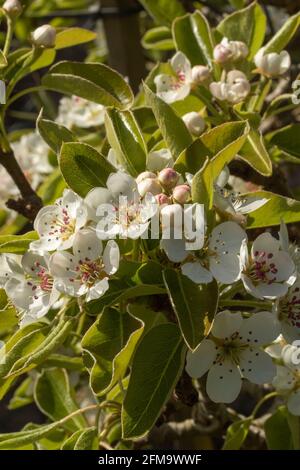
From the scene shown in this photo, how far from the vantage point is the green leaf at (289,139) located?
5.42ft

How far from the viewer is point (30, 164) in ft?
7.23

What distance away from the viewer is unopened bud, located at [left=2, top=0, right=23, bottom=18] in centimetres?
151

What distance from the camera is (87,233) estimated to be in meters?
1.20

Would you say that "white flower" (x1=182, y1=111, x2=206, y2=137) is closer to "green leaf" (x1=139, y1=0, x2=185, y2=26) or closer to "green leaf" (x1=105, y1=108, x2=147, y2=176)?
"green leaf" (x1=105, y1=108, x2=147, y2=176)

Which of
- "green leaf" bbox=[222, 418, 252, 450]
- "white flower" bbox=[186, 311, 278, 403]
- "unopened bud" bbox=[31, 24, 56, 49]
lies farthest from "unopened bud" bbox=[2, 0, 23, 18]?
"green leaf" bbox=[222, 418, 252, 450]

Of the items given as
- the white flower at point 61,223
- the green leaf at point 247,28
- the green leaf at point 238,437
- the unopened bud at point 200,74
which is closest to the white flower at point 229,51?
the unopened bud at point 200,74

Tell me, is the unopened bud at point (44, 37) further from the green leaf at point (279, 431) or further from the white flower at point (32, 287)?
the green leaf at point (279, 431)

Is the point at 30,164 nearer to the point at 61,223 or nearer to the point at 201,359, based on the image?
the point at 61,223

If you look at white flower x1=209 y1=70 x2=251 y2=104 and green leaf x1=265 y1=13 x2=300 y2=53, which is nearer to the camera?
white flower x1=209 y1=70 x2=251 y2=104

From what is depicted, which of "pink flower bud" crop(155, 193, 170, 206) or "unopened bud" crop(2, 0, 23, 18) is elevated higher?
"unopened bud" crop(2, 0, 23, 18)

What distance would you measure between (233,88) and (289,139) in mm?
182

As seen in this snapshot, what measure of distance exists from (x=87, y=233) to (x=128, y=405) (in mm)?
257

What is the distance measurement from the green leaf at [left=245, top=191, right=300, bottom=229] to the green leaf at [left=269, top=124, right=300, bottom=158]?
0.37 m
